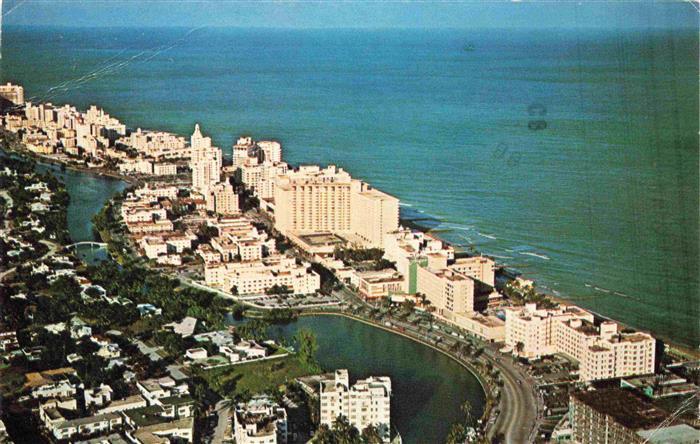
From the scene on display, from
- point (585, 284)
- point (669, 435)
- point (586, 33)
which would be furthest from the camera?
point (586, 33)

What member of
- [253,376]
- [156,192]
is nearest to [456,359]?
[253,376]

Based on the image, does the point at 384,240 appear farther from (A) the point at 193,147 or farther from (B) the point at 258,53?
(B) the point at 258,53

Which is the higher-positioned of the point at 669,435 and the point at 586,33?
the point at 586,33

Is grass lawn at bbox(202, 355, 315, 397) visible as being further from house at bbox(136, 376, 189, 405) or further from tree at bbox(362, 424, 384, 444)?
tree at bbox(362, 424, 384, 444)

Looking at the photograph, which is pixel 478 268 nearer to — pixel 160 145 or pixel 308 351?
pixel 308 351

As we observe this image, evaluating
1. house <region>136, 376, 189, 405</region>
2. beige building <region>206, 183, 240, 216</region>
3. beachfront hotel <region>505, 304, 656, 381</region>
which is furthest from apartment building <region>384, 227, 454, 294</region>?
house <region>136, 376, 189, 405</region>

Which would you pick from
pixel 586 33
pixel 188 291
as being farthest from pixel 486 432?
pixel 586 33
